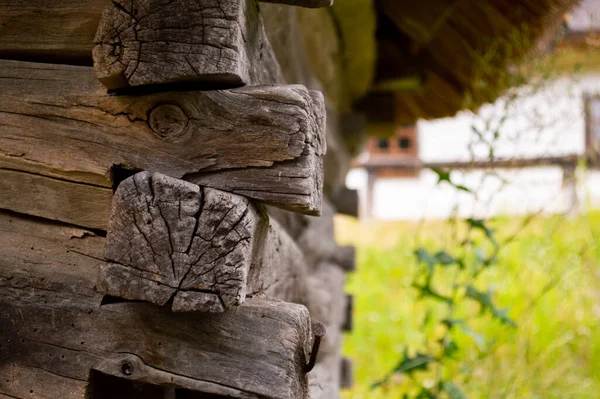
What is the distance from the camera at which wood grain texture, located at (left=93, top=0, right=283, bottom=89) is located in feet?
3.67

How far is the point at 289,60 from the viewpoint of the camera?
188 cm

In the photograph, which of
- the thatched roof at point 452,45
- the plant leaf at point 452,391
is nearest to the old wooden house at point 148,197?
the plant leaf at point 452,391

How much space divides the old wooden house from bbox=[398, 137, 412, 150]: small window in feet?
27.7

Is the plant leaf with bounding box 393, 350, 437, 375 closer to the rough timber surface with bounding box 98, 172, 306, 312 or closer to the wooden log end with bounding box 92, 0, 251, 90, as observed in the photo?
the rough timber surface with bounding box 98, 172, 306, 312

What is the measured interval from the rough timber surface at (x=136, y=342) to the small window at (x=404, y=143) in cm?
861

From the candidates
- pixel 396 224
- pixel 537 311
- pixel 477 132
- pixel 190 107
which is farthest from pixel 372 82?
pixel 396 224

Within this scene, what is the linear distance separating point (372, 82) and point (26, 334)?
286 centimetres

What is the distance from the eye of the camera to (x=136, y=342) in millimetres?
1204

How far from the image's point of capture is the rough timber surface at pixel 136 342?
1.18m

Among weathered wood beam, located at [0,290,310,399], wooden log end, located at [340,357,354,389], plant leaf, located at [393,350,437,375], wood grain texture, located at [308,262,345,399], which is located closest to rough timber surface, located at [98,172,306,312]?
weathered wood beam, located at [0,290,310,399]

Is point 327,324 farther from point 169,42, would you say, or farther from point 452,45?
point 452,45

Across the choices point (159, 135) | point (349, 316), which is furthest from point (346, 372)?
point (159, 135)

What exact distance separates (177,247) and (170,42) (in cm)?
37

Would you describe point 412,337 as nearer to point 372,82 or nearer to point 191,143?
point 372,82
